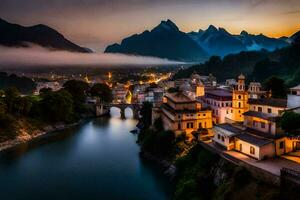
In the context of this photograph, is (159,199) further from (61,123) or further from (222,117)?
(61,123)

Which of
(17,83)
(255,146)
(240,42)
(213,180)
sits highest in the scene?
(240,42)

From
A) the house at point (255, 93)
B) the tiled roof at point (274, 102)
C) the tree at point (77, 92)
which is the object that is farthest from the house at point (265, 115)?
the tree at point (77, 92)

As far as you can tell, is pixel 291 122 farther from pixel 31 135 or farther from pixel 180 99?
pixel 31 135

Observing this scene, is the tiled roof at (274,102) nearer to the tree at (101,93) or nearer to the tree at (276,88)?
the tree at (276,88)

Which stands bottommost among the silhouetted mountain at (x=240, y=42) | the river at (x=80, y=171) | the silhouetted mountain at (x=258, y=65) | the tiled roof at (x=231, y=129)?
the river at (x=80, y=171)

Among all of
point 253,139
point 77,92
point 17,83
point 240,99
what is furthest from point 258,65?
point 17,83

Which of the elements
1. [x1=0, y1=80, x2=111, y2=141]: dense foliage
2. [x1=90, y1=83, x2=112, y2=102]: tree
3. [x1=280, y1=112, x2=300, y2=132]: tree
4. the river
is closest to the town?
[x1=280, y1=112, x2=300, y2=132]: tree

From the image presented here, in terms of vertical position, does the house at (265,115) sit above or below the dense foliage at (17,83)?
above

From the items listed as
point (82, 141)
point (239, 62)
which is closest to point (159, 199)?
point (82, 141)

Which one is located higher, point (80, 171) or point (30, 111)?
point (30, 111)
